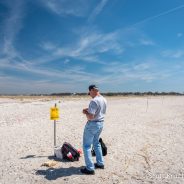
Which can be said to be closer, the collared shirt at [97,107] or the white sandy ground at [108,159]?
the white sandy ground at [108,159]

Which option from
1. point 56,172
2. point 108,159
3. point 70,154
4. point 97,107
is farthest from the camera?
point 108,159

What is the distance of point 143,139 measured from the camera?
43.2 ft

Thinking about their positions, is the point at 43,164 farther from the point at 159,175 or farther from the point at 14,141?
the point at 14,141

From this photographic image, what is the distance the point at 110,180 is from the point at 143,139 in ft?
18.9

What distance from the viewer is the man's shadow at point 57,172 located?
788 cm

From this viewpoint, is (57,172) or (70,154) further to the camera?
(70,154)

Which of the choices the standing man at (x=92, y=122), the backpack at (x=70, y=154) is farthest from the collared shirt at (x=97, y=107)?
the backpack at (x=70, y=154)

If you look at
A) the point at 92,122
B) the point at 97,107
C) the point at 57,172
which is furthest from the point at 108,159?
the point at 97,107

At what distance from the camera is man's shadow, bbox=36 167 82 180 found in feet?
25.8

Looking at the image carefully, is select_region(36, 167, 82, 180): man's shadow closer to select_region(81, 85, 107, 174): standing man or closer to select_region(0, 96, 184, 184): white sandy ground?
select_region(0, 96, 184, 184): white sandy ground

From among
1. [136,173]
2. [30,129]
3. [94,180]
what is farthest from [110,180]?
[30,129]

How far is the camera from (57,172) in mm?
8180

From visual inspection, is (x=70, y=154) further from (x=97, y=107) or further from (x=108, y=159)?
(x=97, y=107)

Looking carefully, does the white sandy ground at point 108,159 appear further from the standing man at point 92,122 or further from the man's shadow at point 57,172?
the standing man at point 92,122
